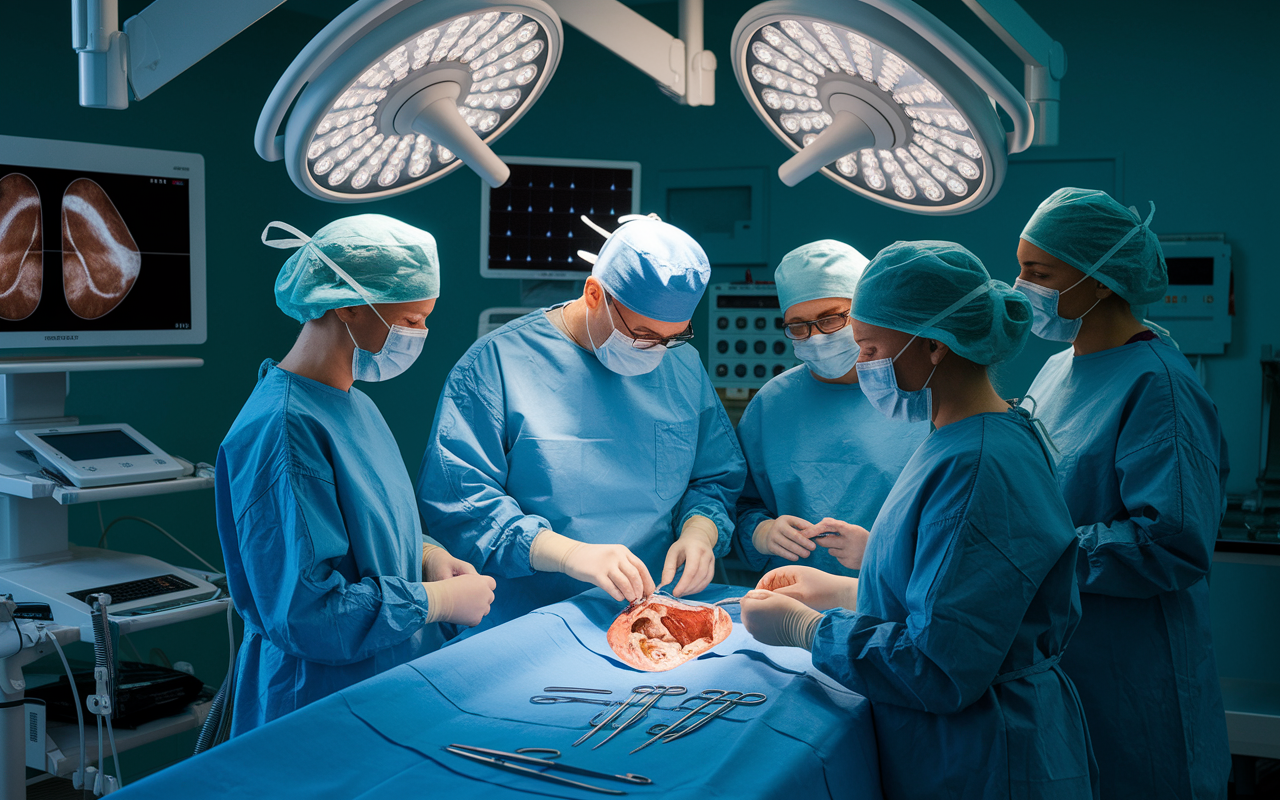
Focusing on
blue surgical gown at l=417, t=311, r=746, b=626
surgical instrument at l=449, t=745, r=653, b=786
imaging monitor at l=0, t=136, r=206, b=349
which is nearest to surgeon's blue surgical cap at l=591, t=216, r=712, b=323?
blue surgical gown at l=417, t=311, r=746, b=626

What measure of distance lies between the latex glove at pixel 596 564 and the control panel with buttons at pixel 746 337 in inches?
83.9

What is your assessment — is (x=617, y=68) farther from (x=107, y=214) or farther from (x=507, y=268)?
(x=107, y=214)

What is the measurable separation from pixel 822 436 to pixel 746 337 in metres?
1.79

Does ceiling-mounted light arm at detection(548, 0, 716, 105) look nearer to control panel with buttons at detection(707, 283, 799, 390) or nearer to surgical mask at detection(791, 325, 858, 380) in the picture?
surgical mask at detection(791, 325, 858, 380)

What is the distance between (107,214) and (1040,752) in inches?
102

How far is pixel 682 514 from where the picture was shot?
2197 millimetres

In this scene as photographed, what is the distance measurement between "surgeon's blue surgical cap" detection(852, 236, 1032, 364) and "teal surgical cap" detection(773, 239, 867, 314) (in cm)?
63

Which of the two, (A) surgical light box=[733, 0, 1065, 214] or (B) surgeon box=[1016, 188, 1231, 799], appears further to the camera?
(B) surgeon box=[1016, 188, 1231, 799]

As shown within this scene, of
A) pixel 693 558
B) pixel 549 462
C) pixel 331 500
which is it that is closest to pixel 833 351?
pixel 693 558

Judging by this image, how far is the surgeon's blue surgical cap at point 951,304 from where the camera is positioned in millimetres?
1441

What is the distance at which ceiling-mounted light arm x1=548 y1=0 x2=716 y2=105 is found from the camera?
139 centimetres

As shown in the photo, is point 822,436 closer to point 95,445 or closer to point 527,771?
point 527,771

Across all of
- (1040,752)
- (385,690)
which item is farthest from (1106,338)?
(385,690)

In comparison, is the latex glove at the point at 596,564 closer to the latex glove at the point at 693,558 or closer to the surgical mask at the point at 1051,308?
the latex glove at the point at 693,558
